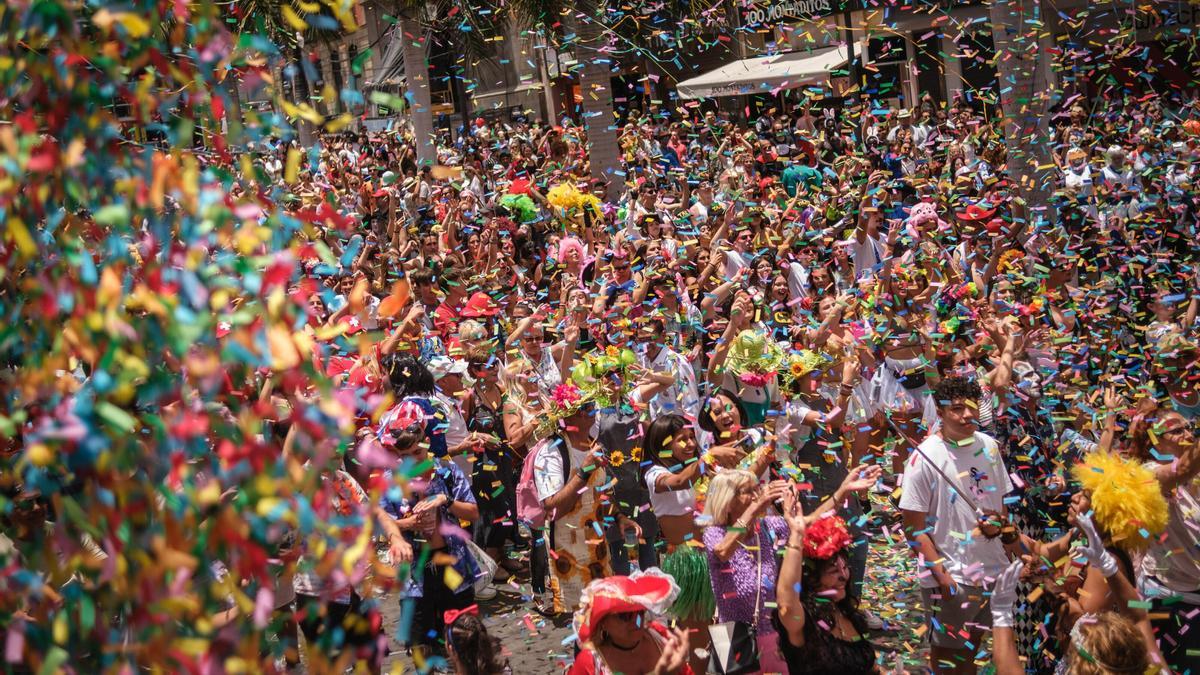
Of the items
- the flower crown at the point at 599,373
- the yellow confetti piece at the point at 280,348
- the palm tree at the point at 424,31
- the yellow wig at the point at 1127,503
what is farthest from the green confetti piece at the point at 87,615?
the palm tree at the point at 424,31

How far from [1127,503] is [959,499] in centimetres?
90

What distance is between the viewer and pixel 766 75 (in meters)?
29.3

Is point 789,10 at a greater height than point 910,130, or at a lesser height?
greater

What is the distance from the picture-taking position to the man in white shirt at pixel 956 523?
611 cm

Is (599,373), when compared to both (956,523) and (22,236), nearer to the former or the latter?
(956,523)

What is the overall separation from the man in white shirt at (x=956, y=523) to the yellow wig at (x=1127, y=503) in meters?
0.68

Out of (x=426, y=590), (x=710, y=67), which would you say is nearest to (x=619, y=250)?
(x=426, y=590)

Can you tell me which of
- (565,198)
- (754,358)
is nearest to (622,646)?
(754,358)

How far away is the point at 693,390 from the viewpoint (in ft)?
28.5

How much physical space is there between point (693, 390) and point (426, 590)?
2.74 m

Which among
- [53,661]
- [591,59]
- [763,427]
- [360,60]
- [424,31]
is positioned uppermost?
[424,31]

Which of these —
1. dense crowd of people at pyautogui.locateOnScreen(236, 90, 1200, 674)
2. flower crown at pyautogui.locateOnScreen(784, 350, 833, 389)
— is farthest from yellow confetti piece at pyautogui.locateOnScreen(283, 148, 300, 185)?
flower crown at pyautogui.locateOnScreen(784, 350, 833, 389)

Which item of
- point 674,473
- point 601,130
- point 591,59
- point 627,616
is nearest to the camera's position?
point 627,616

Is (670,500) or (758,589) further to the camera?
(670,500)
